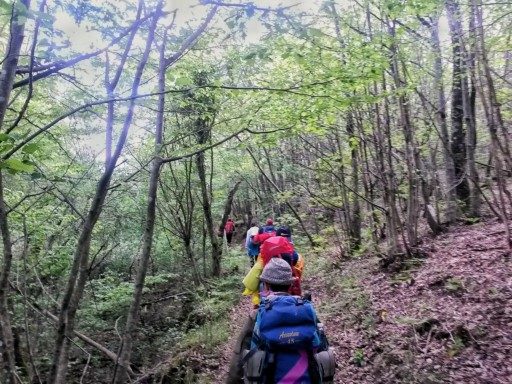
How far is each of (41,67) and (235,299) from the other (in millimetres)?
10995

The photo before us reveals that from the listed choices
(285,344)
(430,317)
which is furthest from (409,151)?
(285,344)

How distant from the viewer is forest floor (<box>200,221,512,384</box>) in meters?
5.62

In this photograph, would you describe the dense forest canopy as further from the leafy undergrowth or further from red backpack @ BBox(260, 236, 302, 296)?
red backpack @ BBox(260, 236, 302, 296)

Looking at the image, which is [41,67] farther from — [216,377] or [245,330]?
[216,377]

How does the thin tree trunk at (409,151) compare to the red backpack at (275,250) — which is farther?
the thin tree trunk at (409,151)

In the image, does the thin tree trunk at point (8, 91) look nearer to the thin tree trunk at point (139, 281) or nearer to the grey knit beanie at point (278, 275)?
the thin tree trunk at point (139, 281)

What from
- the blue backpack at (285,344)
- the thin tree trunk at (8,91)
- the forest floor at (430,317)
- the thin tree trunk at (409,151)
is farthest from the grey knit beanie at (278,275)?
the thin tree trunk at (409,151)

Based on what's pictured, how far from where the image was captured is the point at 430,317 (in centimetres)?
670

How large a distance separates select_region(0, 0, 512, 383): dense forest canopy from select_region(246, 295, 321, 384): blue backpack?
194 centimetres

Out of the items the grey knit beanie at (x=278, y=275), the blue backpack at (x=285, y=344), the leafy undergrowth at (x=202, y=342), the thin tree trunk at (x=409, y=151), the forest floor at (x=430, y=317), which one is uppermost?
the thin tree trunk at (x=409, y=151)

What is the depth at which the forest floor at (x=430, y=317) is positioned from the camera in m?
5.62

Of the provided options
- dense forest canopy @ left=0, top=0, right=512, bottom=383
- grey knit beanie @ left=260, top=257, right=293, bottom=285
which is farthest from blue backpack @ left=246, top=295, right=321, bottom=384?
dense forest canopy @ left=0, top=0, right=512, bottom=383

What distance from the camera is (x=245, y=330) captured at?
141 inches

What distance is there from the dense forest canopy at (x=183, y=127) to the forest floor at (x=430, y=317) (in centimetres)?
81
